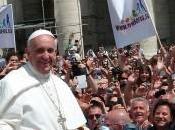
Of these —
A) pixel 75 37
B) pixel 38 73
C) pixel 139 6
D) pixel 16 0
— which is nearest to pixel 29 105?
pixel 38 73

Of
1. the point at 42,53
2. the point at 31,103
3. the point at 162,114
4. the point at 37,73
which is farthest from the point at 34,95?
the point at 162,114

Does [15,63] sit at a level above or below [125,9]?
below

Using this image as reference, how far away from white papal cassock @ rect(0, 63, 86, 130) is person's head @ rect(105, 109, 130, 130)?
1.54 metres

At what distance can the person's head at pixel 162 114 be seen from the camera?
7.65 metres

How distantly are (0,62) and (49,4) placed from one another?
28491mm

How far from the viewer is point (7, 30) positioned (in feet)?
55.7

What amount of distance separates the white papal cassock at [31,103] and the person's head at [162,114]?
1.23 metres

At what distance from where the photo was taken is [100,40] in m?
40.5

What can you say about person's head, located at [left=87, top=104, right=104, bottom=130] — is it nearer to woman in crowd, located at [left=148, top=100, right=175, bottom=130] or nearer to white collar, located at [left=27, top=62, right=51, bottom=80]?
woman in crowd, located at [left=148, top=100, right=175, bottom=130]

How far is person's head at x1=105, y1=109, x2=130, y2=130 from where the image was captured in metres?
8.29

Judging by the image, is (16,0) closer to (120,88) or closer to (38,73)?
(120,88)

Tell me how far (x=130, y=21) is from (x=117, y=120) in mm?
5026

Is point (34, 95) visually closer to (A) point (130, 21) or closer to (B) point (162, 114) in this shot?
(B) point (162, 114)

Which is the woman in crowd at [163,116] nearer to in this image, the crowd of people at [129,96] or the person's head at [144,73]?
the crowd of people at [129,96]
